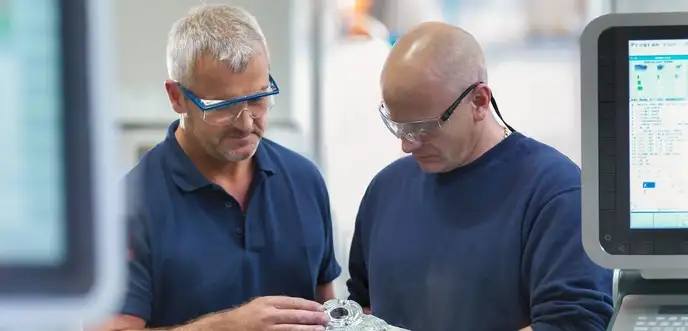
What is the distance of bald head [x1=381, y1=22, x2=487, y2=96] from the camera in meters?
1.32

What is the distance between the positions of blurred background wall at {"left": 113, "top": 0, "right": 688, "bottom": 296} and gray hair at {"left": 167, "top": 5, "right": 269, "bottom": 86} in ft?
3.15

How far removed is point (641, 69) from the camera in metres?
1.01

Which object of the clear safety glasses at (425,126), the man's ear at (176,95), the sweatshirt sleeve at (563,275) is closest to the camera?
the sweatshirt sleeve at (563,275)

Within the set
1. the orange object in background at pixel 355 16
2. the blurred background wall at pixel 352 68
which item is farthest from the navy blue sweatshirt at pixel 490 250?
the orange object in background at pixel 355 16

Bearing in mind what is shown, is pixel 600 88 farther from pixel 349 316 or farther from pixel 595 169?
pixel 349 316

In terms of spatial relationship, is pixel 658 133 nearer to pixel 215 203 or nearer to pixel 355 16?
pixel 215 203

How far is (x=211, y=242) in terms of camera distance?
1441 millimetres

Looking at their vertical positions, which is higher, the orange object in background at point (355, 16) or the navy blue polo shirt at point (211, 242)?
the orange object in background at point (355, 16)

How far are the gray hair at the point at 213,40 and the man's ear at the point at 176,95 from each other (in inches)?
0.5

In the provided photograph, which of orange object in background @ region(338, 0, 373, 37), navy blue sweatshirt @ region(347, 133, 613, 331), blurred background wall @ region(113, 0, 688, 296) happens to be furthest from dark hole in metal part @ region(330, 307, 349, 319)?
orange object in background @ region(338, 0, 373, 37)

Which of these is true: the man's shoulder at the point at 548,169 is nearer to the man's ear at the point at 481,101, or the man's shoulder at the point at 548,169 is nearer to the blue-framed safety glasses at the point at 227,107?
the man's ear at the point at 481,101

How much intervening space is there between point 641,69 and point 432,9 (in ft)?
5.06

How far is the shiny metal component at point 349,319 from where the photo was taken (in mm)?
1199

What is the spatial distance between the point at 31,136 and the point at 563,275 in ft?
2.78
